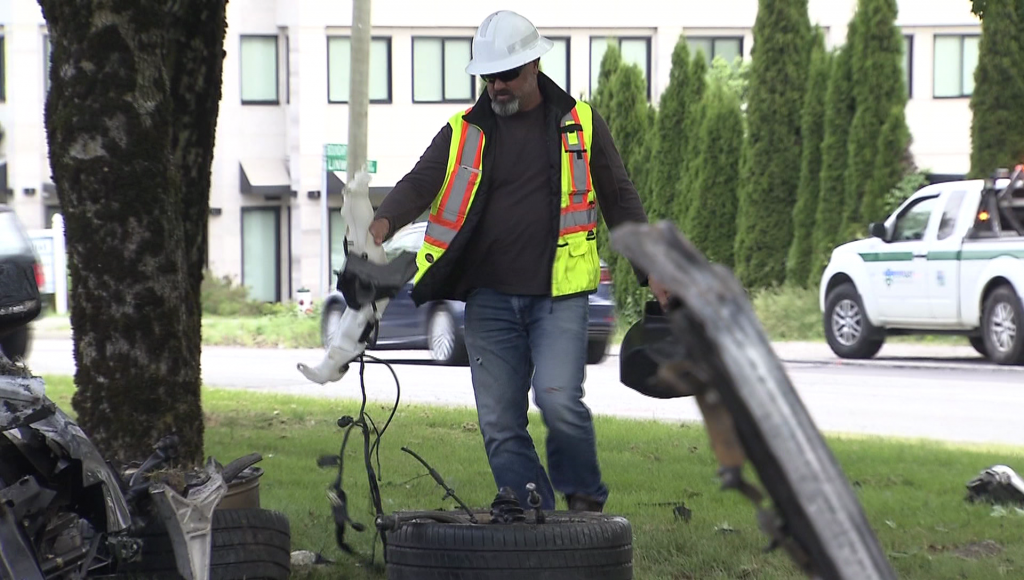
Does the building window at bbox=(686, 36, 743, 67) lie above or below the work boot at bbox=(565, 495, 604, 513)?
above

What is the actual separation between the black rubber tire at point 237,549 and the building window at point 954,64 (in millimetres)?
33082

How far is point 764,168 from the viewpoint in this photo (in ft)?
85.1

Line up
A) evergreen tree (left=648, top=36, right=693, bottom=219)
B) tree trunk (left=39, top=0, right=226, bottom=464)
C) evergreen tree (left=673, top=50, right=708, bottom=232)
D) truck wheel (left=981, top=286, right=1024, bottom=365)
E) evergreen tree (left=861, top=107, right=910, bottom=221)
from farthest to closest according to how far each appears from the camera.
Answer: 1. evergreen tree (left=648, top=36, right=693, bottom=219)
2. evergreen tree (left=673, top=50, right=708, bottom=232)
3. evergreen tree (left=861, top=107, right=910, bottom=221)
4. truck wheel (left=981, top=286, right=1024, bottom=365)
5. tree trunk (left=39, top=0, right=226, bottom=464)

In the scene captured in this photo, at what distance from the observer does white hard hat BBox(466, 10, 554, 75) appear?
536cm

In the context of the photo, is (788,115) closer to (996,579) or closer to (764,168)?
(764,168)

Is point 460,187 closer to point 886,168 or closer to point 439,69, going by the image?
point 886,168

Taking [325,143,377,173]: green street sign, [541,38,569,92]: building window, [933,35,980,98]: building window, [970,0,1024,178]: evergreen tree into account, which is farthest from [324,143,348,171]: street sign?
[933,35,980,98]: building window

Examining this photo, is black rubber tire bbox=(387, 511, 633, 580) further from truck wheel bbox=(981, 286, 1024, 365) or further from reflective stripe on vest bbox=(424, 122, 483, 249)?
truck wheel bbox=(981, 286, 1024, 365)

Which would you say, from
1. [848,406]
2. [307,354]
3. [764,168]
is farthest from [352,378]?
[764,168]

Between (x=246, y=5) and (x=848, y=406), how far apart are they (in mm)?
24359

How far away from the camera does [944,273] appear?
17.5m

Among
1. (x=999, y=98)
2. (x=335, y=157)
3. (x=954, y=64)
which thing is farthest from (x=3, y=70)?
(x=999, y=98)

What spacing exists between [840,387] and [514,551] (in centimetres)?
1090

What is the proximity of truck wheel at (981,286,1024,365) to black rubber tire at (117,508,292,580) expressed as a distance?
41.4 ft
